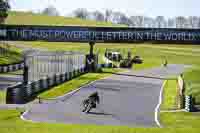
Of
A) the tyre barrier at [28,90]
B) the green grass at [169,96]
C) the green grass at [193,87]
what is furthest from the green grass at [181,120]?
the tyre barrier at [28,90]

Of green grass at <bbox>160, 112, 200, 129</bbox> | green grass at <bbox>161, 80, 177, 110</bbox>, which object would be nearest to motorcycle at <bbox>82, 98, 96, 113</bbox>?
green grass at <bbox>160, 112, 200, 129</bbox>

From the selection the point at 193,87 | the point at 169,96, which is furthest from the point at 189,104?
the point at 193,87

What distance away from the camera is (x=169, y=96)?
43594 millimetres

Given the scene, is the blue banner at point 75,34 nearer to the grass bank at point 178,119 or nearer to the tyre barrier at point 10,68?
the tyre barrier at point 10,68

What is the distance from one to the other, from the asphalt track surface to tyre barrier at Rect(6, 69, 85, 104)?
1857 millimetres

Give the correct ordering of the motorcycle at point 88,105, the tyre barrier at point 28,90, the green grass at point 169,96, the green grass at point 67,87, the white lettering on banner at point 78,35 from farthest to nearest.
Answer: the white lettering on banner at point 78,35, the green grass at point 67,87, the green grass at point 169,96, the tyre barrier at point 28,90, the motorcycle at point 88,105

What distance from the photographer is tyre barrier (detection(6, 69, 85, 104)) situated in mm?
35656

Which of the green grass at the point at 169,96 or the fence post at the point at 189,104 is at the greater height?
the fence post at the point at 189,104

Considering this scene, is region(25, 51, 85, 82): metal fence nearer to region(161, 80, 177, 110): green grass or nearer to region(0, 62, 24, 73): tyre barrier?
region(0, 62, 24, 73): tyre barrier

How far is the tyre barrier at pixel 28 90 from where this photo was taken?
35656 mm

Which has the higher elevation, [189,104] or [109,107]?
[189,104]

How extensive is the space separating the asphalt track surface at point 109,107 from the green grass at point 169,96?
2.15 feet

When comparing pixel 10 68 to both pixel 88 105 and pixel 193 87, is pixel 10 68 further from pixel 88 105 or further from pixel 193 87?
pixel 88 105

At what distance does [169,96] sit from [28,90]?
11833 millimetres
